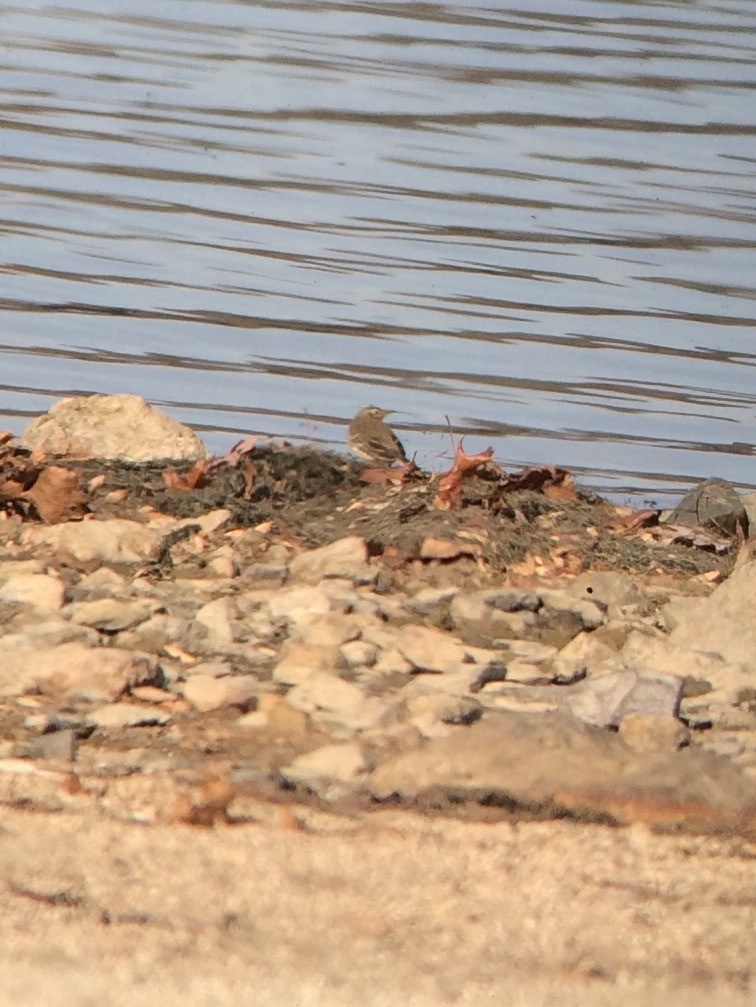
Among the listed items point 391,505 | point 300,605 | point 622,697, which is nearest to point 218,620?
point 300,605

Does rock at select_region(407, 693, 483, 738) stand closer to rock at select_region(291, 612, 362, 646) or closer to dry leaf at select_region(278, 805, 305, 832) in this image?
rock at select_region(291, 612, 362, 646)

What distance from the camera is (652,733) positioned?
400 cm

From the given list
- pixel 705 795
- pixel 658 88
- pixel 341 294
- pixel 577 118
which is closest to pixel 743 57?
pixel 658 88

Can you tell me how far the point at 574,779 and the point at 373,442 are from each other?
10.8ft

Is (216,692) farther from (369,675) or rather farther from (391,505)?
(391,505)

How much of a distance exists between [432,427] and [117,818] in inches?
211

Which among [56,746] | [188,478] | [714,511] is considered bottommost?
[56,746]

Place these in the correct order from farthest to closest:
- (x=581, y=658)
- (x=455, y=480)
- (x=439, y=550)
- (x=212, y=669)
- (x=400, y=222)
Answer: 1. (x=400, y=222)
2. (x=455, y=480)
3. (x=439, y=550)
4. (x=581, y=658)
5. (x=212, y=669)

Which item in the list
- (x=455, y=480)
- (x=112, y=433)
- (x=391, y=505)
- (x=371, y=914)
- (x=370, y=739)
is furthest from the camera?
(x=112, y=433)

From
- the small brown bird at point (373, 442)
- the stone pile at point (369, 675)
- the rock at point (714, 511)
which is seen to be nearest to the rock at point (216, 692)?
the stone pile at point (369, 675)

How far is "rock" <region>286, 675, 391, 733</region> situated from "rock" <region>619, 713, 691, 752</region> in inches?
19.6

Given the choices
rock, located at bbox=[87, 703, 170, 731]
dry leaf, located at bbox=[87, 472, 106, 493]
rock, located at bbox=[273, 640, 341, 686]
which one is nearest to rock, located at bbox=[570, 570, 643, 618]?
rock, located at bbox=[273, 640, 341, 686]

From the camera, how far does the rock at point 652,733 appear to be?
3977mm

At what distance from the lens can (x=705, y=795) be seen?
3.70 m
